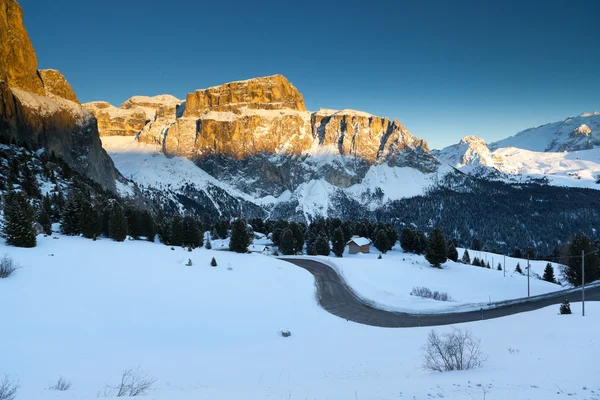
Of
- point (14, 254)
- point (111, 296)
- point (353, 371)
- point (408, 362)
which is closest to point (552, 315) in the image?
point (408, 362)

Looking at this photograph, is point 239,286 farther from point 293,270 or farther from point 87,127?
point 87,127

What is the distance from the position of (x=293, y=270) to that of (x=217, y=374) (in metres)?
32.9

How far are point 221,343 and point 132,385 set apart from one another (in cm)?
811

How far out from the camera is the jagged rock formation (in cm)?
8700

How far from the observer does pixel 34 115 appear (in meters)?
101

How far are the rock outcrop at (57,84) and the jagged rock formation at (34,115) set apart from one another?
17.5m

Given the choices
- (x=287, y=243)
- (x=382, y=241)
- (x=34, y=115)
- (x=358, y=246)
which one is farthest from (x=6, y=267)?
(x=34, y=115)

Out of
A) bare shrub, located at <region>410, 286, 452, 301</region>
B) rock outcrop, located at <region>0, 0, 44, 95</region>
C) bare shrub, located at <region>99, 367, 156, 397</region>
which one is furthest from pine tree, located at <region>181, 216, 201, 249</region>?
rock outcrop, located at <region>0, 0, 44, 95</region>

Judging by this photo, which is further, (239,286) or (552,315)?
(239,286)

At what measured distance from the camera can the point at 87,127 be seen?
12400 centimetres

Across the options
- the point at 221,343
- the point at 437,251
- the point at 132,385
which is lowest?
the point at 221,343

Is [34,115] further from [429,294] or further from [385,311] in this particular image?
[429,294]

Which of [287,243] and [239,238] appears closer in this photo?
[239,238]

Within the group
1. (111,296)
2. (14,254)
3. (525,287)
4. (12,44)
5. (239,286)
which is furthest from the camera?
(12,44)
